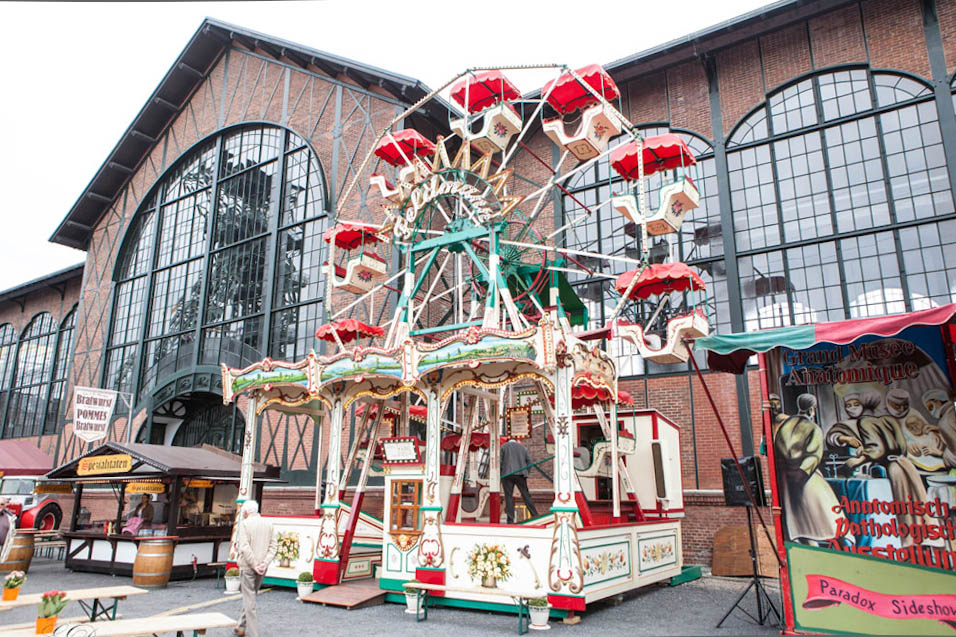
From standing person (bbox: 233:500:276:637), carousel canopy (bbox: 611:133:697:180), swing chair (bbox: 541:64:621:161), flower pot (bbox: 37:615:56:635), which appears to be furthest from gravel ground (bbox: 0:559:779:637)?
swing chair (bbox: 541:64:621:161)

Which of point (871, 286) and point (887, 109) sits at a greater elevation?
point (887, 109)

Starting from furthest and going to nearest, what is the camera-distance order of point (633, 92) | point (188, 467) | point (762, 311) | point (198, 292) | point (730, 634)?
point (198, 292) → point (633, 92) → point (762, 311) → point (188, 467) → point (730, 634)

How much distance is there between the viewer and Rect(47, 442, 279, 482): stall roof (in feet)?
44.0

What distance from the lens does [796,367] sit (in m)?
7.43

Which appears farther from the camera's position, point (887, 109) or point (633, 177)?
point (887, 109)

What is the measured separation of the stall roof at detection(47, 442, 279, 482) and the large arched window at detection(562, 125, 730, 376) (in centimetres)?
908

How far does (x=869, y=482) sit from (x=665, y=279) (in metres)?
4.55

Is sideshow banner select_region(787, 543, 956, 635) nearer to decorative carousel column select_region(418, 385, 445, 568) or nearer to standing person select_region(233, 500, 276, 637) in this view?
decorative carousel column select_region(418, 385, 445, 568)

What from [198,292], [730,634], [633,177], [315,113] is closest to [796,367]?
[730,634]

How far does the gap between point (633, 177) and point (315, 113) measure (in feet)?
42.9

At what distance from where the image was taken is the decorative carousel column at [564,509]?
855 cm

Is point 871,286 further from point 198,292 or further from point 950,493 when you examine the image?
point 198,292

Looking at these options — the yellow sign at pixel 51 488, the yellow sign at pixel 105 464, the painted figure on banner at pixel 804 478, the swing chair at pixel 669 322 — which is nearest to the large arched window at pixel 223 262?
the yellow sign at pixel 51 488

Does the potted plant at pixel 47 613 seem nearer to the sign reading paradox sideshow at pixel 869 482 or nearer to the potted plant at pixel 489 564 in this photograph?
the potted plant at pixel 489 564
